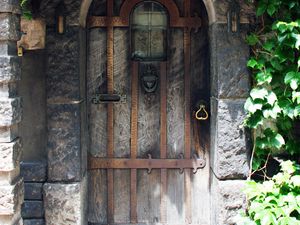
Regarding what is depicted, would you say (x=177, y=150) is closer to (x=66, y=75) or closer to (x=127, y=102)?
(x=127, y=102)

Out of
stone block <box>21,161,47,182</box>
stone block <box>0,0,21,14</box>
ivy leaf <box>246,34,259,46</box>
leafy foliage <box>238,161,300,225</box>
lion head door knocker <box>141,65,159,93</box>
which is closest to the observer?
stone block <box>0,0,21,14</box>

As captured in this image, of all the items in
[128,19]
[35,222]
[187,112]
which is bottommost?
[35,222]

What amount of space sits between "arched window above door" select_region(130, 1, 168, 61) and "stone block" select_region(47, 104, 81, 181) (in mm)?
757

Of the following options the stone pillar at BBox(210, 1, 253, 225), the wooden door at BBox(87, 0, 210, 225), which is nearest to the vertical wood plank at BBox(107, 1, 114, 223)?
the wooden door at BBox(87, 0, 210, 225)

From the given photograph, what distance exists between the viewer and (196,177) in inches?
140

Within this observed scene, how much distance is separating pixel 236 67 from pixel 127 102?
0.96 metres

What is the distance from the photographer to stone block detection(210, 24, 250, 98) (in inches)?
125

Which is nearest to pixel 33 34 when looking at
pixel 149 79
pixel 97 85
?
pixel 97 85

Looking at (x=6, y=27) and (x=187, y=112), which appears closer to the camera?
(x=6, y=27)

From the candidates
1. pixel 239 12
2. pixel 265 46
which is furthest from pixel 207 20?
pixel 265 46

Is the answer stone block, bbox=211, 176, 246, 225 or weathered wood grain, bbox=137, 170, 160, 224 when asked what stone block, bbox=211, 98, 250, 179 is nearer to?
stone block, bbox=211, 176, 246, 225

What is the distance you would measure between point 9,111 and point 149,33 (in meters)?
1.47

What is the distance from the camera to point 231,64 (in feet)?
10.5

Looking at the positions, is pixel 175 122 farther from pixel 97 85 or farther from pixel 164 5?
pixel 164 5
